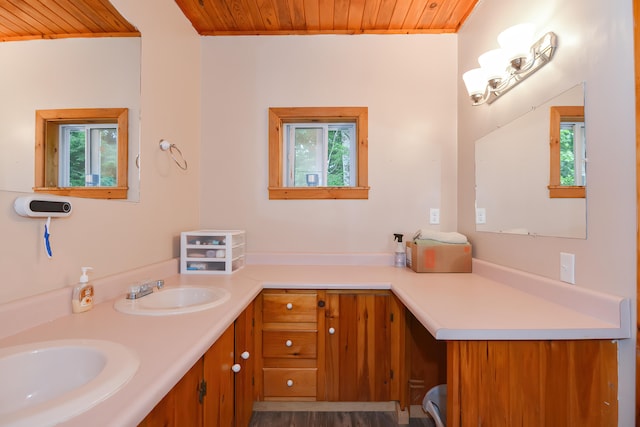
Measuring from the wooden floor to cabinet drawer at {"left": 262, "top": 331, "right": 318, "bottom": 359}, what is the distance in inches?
13.6

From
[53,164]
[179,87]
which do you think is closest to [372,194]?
[179,87]

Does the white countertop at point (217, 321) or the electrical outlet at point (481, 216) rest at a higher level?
the electrical outlet at point (481, 216)

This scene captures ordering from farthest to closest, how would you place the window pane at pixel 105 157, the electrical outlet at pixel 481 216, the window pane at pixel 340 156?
the window pane at pixel 340 156, the electrical outlet at pixel 481 216, the window pane at pixel 105 157

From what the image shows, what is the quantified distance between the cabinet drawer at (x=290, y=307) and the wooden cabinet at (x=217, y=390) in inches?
5.4

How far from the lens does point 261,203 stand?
202 centimetres

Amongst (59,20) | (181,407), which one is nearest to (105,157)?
(59,20)

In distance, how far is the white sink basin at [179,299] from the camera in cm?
106

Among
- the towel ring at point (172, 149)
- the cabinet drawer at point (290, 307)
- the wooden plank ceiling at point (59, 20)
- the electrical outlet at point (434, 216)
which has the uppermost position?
the wooden plank ceiling at point (59, 20)

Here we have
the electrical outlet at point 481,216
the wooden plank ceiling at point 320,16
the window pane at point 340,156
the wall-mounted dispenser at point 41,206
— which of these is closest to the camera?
the wall-mounted dispenser at point 41,206

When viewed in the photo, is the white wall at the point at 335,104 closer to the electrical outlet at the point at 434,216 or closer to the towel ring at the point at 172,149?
the electrical outlet at the point at 434,216

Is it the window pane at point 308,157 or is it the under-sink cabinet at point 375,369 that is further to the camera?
the window pane at point 308,157

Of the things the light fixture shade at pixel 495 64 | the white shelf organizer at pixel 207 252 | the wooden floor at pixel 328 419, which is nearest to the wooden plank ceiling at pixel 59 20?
the white shelf organizer at pixel 207 252

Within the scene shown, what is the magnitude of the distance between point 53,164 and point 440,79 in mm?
2180

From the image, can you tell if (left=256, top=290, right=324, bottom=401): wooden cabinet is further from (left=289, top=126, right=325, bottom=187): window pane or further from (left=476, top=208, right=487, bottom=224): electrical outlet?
(left=476, top=208, right=487, bottom=224): electrical outlet
